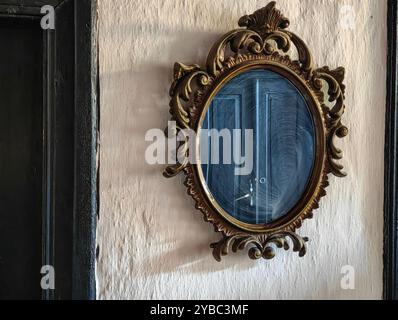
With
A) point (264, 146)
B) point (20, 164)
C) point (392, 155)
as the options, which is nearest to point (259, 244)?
→ point (264, 146)

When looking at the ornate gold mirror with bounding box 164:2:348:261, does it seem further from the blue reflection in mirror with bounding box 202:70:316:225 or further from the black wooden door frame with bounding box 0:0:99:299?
the black wooden door frame with bounding box 0:0:99:299

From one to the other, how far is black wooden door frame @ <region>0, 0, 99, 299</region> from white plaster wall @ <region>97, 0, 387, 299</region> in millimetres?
30

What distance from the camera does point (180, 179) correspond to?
909 millimetres

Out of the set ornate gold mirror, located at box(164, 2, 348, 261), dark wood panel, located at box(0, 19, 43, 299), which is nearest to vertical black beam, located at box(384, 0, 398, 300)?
ornate gold mirror, located at box(164, 2, 348, 261)

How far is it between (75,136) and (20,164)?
5.7 inches

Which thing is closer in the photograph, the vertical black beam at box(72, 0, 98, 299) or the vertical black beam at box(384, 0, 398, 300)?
the vertical black beam at box(72, 0, 98, 299)

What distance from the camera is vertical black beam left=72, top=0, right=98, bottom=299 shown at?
844 mm

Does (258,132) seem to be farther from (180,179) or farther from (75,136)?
(75,136)

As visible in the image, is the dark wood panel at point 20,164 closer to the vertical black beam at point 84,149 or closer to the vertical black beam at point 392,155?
the vertical black beam at point 84,149

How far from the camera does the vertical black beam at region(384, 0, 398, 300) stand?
1011 millimetres

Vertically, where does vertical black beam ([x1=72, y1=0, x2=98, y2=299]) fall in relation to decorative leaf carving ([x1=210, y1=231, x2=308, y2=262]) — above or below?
above

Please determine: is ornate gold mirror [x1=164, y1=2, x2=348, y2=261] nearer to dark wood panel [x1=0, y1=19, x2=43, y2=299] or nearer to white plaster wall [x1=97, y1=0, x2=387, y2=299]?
white plaster wall [x1=97, y1=0, x2=387, y2=299]
